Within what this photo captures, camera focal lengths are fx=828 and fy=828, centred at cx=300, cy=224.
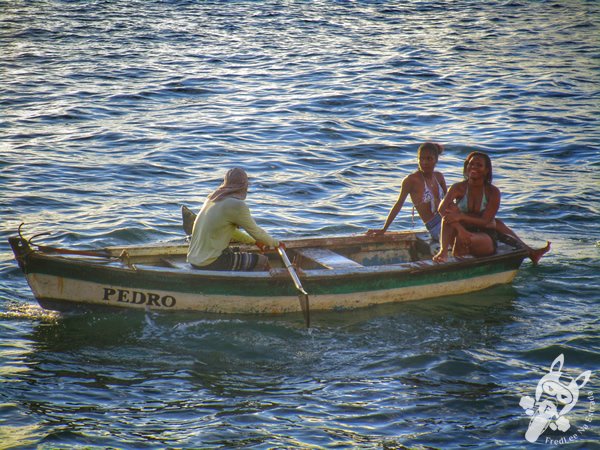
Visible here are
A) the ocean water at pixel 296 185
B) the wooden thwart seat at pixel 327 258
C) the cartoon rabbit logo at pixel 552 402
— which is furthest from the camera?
the wooden thwart seat at pixel 327 258

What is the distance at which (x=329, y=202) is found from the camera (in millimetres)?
14414

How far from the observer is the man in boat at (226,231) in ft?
29.8

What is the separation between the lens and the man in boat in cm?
908

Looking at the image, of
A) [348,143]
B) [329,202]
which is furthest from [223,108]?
[329,202]

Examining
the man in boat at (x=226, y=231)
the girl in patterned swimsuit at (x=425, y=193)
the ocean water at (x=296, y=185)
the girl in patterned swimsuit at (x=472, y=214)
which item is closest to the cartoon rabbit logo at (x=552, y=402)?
the ocean water at (x=296, y=185)

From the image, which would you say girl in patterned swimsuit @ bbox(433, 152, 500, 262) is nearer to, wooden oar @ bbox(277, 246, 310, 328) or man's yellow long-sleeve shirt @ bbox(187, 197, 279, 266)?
wooden oar @ bbox(277, 246, 310, 328)

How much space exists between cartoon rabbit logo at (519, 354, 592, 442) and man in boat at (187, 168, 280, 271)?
324 centimetres

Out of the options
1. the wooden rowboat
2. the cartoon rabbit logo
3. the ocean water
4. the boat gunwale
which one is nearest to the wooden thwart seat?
the wooden rowboat

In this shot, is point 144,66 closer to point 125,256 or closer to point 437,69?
point 437,69

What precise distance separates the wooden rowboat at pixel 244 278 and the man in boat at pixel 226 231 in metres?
0.29

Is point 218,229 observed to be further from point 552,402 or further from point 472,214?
point 552,402

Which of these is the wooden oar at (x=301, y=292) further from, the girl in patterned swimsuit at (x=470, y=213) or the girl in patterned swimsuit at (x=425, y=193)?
the girl in patterned swimsuit at (x=425, y=193)

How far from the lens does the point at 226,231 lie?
9289 millimetres

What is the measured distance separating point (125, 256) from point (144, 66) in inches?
616
